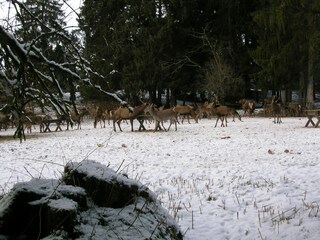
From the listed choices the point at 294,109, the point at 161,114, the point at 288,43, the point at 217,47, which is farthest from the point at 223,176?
the point at 217,47

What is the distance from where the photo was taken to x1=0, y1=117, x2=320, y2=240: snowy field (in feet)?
17.4

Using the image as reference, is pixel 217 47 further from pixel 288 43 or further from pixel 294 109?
pixel 294 109

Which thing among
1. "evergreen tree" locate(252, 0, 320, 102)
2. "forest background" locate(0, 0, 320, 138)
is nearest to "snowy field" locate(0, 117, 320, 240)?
"forest background" locate(0, 0, 320, 138)

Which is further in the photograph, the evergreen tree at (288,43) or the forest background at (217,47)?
the forest background at (217,47)

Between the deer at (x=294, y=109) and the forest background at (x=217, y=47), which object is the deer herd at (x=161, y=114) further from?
the forest background at (x=217, y=47)

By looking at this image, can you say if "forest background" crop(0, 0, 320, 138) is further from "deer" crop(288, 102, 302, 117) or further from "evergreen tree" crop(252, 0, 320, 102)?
"deer" crop(288, 102, 302, 117)

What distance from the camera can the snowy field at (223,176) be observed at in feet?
17.4

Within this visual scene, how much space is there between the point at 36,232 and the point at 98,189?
77cm

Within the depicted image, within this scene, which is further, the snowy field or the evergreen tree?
the evergreen tree

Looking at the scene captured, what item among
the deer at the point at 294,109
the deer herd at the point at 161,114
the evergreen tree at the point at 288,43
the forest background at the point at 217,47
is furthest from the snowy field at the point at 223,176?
the evergreen tree at the point at 288,43

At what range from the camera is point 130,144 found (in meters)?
16.1

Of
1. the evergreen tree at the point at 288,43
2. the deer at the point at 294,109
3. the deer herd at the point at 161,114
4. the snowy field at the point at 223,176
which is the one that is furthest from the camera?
the deer at the point at 294,109

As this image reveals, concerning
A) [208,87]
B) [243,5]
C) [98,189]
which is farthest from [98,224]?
[243,5]

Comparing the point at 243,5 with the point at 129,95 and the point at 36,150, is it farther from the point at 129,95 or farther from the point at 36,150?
the point at 36,150
